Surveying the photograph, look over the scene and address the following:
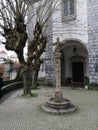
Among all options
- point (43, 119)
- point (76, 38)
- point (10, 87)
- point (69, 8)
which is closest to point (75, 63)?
point (76, 38)

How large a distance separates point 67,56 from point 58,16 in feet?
12.2

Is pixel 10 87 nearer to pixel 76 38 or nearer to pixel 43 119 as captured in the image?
pixel 76 38

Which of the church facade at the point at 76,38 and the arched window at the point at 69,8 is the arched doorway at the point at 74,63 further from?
the arched window at the point at 69,8

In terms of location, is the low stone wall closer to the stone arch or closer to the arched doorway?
the arched doorway

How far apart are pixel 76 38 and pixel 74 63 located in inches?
Answer: 124

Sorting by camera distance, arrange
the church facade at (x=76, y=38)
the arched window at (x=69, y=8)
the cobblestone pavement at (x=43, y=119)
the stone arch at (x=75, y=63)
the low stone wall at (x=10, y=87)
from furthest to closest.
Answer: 1. the stone arch at (x=75, y=63)
2. the arched window at (x=69, y=8)
3. the church facade at (x=76, y=38)
4. the low stone wall at (x=10, y=87)
5. the cobblestone pavement at (x=43, y=119)

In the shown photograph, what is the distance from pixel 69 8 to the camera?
14562mm

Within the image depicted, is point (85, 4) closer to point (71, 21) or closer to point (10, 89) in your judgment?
point (71, 21)

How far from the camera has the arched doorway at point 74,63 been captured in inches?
630

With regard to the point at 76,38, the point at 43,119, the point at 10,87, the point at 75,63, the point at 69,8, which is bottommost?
the point at 43,119

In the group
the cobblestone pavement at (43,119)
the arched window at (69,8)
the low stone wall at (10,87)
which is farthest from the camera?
the arched window at (69,8)

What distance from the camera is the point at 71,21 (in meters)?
14.3

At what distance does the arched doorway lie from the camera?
16.0m

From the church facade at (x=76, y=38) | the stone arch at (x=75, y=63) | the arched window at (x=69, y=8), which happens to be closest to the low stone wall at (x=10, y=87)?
the church facade at (x=76, y=38)
